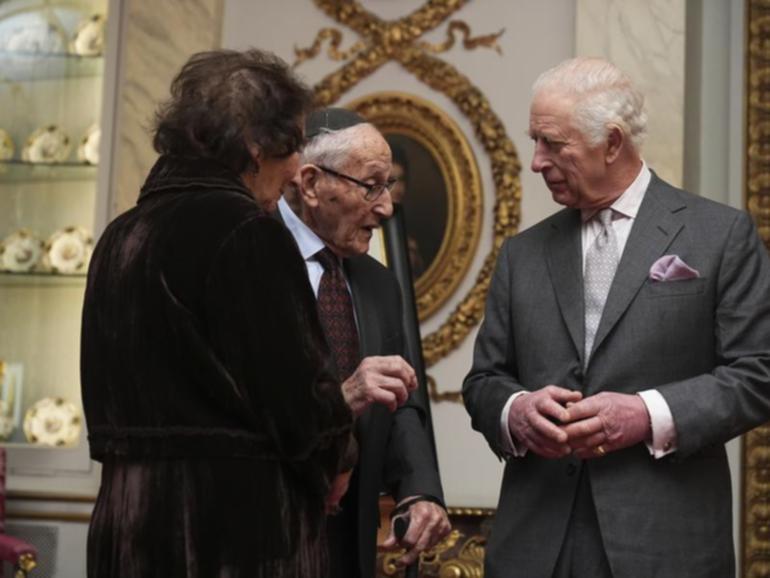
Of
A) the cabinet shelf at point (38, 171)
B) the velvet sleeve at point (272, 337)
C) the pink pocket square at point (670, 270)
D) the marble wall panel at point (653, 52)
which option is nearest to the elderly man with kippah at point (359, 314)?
the pink pocket square at point (670, 270)

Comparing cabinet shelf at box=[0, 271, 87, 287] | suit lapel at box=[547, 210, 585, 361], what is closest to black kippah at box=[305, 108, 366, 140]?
suit lapel at box=[547, 210, 585, 361]

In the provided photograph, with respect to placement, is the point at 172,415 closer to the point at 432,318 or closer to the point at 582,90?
the point at 582,90

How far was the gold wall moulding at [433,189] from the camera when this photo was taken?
239 inches

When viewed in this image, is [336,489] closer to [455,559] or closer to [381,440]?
[381,440]

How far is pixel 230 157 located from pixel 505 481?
119cm

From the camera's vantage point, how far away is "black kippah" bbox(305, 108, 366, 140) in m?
3.50

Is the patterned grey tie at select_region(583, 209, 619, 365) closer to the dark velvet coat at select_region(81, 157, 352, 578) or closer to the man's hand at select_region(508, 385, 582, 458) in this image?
the man's hand at select_region(508, 385, 582, 458)

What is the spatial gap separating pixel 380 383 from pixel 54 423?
399cm

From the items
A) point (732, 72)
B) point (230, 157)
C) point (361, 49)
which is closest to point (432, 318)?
point (361, 49)

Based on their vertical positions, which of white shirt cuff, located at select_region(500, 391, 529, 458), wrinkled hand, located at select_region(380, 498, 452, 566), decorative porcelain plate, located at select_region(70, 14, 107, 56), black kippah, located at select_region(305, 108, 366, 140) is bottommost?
wrinkled hand, located at select_region(380, 498, 452, 566)

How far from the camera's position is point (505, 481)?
3342 mm

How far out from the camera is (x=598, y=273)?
3291 millimetres

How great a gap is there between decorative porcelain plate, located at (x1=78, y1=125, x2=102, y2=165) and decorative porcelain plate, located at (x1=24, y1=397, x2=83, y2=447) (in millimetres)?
1181

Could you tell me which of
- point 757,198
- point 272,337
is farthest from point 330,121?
point 757,198
